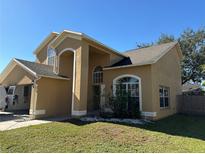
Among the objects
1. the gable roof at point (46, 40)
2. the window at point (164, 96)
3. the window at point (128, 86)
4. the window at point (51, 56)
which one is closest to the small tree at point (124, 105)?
the window at point (128, 86)

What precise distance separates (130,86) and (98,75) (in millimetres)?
3989

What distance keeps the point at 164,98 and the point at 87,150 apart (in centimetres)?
1047

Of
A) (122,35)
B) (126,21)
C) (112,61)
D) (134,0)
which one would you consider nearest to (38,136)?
(112,61)

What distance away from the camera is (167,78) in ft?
49.1

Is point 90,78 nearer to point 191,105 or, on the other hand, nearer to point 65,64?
point 65,64

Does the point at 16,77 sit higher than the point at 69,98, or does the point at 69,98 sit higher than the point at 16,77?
the point at 16,77

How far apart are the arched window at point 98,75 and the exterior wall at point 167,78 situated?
17.3 ft

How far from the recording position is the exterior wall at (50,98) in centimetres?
1191

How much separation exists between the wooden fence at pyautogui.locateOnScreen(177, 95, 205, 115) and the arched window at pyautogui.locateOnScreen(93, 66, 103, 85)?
8488mm

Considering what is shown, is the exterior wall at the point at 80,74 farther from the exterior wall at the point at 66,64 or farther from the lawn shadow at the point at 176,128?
the exterior wall at the point at 66,64

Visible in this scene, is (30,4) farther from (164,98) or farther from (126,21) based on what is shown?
(164,98)

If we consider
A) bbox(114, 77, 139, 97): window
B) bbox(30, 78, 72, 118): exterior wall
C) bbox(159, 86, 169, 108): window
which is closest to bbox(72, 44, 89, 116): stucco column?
bbox(30, 78, 72, 118): exterior wall

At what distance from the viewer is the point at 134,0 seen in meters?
A: 13.5

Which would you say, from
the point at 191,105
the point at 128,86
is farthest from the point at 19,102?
the point at 191,105
